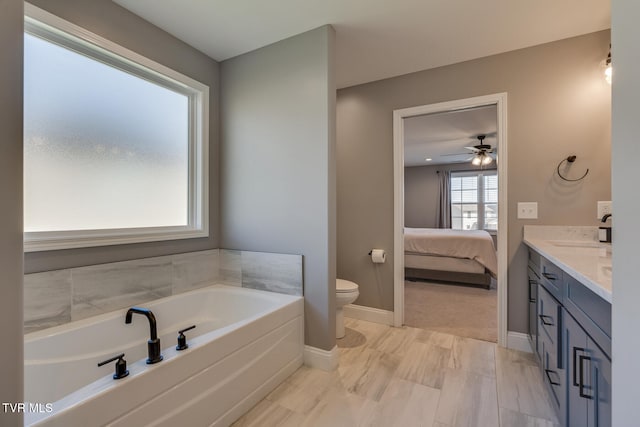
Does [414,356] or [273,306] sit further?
[414,356]

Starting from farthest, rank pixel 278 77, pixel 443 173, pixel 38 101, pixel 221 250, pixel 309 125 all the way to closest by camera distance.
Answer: pixel 443 173 < pixel 221 250 < pixel 278 77 < pixel 309 125 < pixel 38 101

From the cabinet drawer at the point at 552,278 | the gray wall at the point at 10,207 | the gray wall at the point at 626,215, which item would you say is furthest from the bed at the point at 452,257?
the gray wall at the point at 10,207

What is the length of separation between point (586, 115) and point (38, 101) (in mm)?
3629

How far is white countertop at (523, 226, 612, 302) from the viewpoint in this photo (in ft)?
3.18

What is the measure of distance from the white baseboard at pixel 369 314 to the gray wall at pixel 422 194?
555 centimetres

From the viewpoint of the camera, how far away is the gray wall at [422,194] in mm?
7771

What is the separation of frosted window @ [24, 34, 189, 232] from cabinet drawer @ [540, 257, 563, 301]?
2570 millimetres

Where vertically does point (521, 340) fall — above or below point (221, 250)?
below

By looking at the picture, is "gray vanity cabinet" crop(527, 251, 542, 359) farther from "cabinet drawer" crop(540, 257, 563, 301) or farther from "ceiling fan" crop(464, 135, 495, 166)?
"ceiling fan" crop(464, 135, 495, 166)

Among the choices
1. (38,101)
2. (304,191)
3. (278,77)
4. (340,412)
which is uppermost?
(278,77)

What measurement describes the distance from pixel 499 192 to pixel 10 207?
2.82m

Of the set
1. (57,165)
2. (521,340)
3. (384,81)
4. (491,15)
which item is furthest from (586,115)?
(57,165)

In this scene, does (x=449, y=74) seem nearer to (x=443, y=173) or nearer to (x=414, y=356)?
(x=414, y=356)

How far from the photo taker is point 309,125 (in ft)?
6.91
